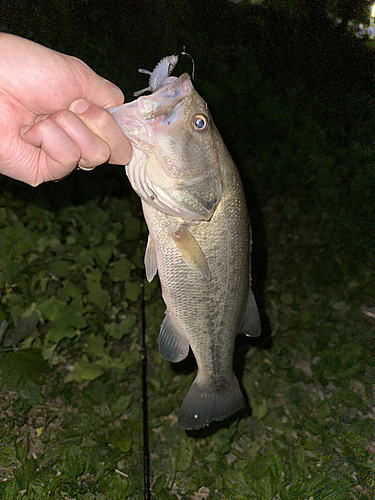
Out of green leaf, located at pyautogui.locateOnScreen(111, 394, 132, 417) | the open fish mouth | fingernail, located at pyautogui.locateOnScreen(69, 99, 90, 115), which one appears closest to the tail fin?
the open fish mouth

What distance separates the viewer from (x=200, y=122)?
1298 millimetres

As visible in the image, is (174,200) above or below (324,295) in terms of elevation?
above

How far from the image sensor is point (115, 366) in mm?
3422

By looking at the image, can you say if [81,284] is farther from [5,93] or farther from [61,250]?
[5,93]

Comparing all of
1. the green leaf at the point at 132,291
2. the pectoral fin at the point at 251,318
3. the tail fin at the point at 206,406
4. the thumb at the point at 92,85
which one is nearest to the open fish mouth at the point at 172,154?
the thumb at the point at 92,85

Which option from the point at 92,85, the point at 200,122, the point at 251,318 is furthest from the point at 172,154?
the point at 251,318

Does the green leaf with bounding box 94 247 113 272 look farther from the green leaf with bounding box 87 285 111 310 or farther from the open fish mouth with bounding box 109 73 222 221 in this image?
the open fish mouth with bounding box 109 73 222 221

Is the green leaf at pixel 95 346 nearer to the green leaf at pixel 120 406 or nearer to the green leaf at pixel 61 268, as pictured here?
the green leaf at pixel 120 406

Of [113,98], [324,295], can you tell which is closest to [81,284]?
[324,295]

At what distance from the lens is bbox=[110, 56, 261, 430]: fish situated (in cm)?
125

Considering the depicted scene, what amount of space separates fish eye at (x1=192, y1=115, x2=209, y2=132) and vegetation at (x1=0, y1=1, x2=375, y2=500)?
2.62 metres

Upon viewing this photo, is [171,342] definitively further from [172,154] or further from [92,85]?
[92,85]

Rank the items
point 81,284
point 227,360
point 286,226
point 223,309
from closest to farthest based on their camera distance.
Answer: point 223,309 < point 227,360 < point 81,284 < point 286,226

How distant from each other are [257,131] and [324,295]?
214 cm
